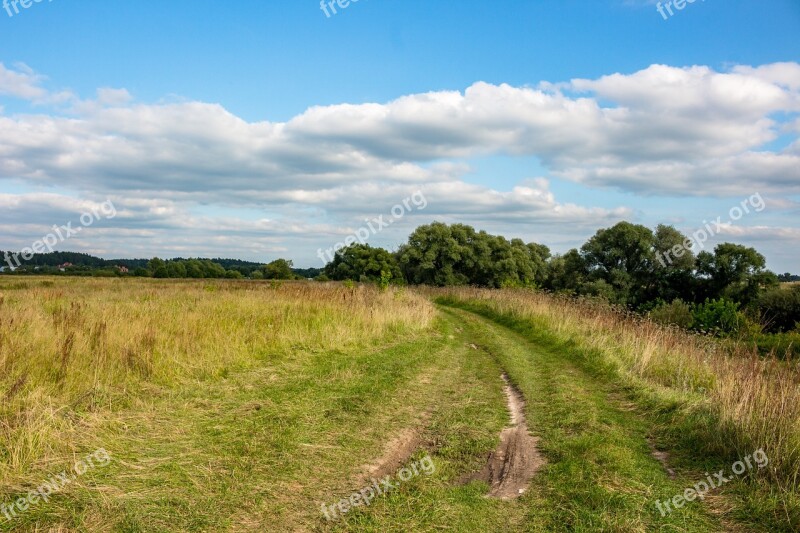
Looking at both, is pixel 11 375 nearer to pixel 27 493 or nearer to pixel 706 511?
pixel 27 493

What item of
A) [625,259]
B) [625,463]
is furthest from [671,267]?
[625,463]

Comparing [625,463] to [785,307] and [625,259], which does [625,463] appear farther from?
[625,259]

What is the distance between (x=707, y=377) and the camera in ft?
31.6

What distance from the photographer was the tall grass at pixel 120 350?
547 cm

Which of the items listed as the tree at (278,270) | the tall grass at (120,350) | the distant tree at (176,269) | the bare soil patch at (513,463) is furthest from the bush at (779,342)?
the distant tree at (176,269)

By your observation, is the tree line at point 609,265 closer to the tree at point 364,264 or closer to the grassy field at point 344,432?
the tree at point 364,264

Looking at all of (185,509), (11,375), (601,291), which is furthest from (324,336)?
(601,291)

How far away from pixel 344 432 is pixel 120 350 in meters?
4.35

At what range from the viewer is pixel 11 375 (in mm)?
6785

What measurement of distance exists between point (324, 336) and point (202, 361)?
141 inches

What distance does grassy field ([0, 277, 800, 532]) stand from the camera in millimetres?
4500

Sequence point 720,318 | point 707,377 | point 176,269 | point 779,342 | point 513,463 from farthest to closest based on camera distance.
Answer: point 176,269
point 720,318
point 779,342
point 707,377
point 513,463

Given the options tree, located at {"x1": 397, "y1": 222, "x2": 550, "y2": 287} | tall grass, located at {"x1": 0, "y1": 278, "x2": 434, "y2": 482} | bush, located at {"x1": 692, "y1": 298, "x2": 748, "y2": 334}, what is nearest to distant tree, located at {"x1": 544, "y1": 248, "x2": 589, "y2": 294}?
tree, located at {"x1": 397, "y1": 222, "x2": 550, "y2": 287}

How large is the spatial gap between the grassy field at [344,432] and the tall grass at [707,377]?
43mm
